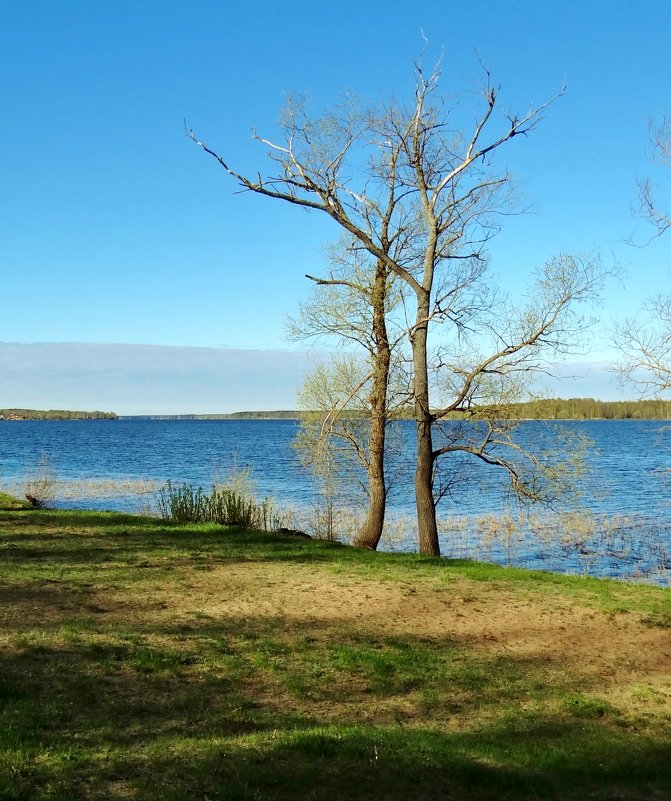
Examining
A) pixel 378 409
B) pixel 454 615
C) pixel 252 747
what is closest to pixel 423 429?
pixel 378 409

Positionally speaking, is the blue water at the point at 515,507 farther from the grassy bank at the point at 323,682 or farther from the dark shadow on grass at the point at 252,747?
the dark shadow on grass at the point at 252,747

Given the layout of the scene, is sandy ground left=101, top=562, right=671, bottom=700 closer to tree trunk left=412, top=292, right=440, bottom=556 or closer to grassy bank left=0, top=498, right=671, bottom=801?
grassy bank left=0, top=498, right=671, bottom=801

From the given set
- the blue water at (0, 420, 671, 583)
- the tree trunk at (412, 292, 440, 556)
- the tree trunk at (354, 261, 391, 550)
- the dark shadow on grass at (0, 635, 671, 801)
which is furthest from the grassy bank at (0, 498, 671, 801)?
the blue water at (0, 420, 671, 583)

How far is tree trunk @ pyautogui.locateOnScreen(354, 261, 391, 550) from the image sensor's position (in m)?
15.1

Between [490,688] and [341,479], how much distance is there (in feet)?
38.7

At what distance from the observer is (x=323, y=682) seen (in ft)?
21.0

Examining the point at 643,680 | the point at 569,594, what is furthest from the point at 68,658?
the point at 569,594

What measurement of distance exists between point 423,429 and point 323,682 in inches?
318

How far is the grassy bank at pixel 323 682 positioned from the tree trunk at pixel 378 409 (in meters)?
3.78

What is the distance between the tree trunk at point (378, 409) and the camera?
49.5 ft

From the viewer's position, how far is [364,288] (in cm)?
1491

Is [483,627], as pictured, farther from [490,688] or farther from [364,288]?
[364,288]

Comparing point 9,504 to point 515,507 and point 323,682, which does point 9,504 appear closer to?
point 323,682

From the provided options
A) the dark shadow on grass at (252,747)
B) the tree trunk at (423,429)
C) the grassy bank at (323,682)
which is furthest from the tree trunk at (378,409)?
the dark shadow on grass at (252,747)
